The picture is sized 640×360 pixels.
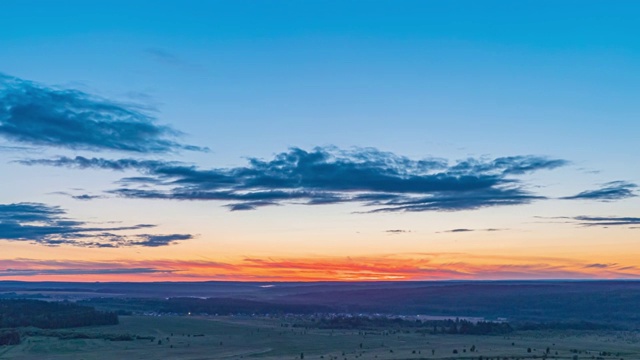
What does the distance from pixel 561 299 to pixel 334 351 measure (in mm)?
128143

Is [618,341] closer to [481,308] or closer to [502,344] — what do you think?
[502,344]

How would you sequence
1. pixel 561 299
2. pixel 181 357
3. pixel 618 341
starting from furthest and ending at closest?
pixel 561 299 → pixel 618 341 → pixel 181 357

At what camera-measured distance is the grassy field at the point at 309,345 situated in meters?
75.6

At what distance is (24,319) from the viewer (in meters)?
114

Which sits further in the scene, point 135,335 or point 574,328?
point 574,328

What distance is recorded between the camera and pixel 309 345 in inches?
3450

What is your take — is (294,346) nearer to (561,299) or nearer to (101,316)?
(101,316)

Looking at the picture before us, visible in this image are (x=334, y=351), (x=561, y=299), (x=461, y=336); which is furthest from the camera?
(x=561, y=299)

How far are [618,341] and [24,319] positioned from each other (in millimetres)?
86663

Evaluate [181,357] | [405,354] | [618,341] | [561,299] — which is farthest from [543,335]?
[561,299]

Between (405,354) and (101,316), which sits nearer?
(405,354)

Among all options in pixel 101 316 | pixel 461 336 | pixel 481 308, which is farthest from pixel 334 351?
pixel 481 308

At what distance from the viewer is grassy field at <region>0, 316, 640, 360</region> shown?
75625 millimetres

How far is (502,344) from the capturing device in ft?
290
